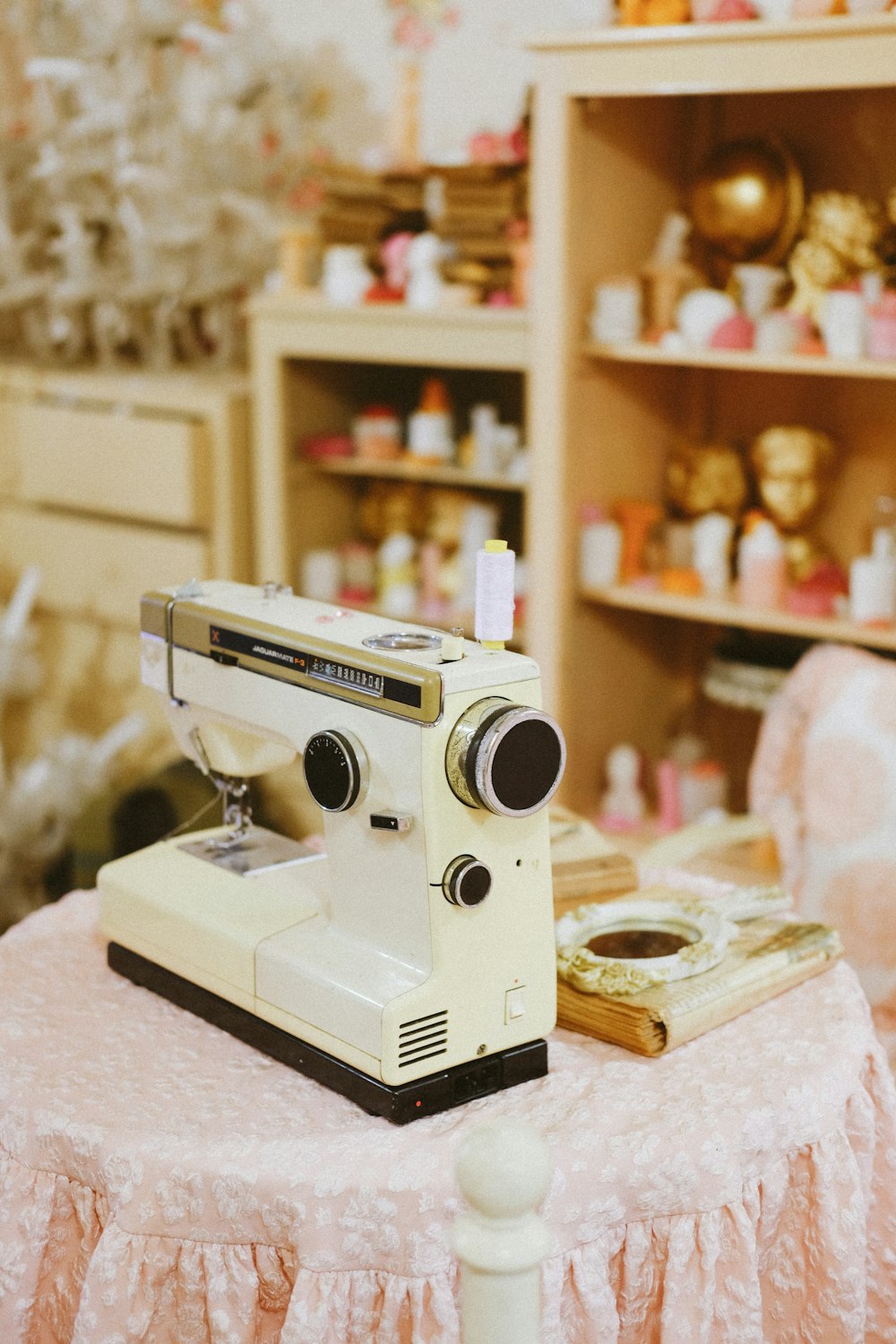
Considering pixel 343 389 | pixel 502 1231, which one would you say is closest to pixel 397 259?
pixel 343 389

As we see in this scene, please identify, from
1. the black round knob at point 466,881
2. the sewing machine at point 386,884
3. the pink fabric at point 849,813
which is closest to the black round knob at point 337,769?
the sewing machine at point 386,884

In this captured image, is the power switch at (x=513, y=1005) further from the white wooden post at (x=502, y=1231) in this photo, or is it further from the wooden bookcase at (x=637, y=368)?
the wooden bookcase at (x=637, y=368)

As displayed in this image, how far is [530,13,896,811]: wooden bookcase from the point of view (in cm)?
250

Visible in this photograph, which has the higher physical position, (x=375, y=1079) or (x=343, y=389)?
(x=343, y=389)

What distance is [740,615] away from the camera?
2.71m

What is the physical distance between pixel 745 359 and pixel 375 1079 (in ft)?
5.49

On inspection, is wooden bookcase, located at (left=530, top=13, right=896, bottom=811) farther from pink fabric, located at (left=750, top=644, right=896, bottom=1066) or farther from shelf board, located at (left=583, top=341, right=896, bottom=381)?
pink fabric, located at (left=750, top=644, right=896, bottom=1066)

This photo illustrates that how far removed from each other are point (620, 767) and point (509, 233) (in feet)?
3.51

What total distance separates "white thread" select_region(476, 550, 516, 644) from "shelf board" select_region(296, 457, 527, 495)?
159 centimetres

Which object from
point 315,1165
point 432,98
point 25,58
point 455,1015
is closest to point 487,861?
point 455,1015

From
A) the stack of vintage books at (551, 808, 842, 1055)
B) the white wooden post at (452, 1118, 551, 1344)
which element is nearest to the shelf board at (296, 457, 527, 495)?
the stack of vintage books at (551, 808, 842, 1055)

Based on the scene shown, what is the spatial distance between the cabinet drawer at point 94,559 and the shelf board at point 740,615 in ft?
3.19

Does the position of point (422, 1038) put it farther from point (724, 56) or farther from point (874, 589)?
point (724, 56)

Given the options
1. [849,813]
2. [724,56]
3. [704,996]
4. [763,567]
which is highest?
[724,56]
